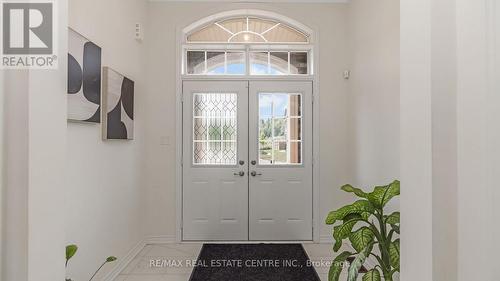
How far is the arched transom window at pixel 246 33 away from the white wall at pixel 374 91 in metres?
0.78

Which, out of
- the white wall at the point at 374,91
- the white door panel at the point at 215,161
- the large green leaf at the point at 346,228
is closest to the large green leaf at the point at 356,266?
the large green leaf at the point at 346,228

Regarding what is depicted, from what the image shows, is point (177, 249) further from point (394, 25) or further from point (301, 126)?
point (394, 25)

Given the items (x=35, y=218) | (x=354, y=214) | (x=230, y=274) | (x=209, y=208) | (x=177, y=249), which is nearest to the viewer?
(x=35, y=218)

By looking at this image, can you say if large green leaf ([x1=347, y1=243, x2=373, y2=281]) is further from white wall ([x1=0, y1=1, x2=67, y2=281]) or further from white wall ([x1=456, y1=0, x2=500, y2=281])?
white wall ([x1=0, y1=1, x2=67, y2=281])

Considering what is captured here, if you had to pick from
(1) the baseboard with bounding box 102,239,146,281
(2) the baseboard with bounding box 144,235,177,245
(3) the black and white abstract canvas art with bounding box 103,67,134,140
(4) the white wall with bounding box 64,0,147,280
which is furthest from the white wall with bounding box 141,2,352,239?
(3) the black and white abstract canvas art with bounding box 103,67,134,140

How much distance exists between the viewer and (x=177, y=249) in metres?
3.42

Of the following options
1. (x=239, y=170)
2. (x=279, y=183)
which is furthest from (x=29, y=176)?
(x=279, y=183)

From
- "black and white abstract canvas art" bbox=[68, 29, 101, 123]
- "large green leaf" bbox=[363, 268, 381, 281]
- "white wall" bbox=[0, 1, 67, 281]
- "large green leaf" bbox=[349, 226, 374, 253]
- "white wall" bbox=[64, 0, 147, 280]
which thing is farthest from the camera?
"white wall" bbox=[64, 0, 147, 280]

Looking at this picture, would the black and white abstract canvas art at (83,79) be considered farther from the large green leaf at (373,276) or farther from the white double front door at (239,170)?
the large green leaf at (373,276)

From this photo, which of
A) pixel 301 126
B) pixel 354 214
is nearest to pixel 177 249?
pixel 301 126

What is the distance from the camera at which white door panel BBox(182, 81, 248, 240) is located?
12.0 ft

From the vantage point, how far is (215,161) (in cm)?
370

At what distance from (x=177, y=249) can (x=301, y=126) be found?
213 centimetres

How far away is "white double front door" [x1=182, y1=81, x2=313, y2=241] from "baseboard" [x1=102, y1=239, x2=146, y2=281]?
54 cm
